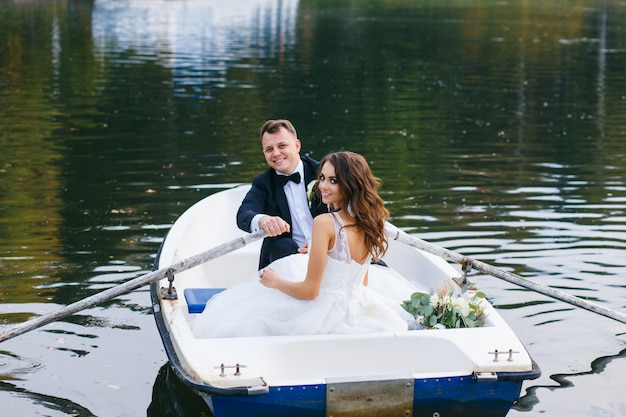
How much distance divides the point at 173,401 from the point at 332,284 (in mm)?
1506

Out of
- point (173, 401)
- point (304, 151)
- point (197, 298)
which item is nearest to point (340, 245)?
point (197, 298)

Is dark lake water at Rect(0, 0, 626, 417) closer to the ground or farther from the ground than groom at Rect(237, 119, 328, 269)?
closer to the ground

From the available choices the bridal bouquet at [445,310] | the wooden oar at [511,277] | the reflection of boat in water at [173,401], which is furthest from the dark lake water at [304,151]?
the bridal bouquet at [445,310]

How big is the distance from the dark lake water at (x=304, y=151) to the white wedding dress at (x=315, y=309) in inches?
37.4

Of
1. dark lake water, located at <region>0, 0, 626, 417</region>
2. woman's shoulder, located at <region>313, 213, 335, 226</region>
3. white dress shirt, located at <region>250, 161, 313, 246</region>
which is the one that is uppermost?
woman's shoulder, located at <region>313, 213, 335, 226</region>

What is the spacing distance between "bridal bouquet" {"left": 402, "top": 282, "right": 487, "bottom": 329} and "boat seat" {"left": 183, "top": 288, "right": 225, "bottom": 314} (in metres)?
1.47

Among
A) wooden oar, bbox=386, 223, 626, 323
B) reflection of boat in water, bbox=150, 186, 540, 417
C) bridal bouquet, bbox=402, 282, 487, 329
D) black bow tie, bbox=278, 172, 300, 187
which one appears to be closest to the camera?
reflection of boat in water, bbox=150, 186, 540, 417

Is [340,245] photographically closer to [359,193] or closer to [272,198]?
[359,193]

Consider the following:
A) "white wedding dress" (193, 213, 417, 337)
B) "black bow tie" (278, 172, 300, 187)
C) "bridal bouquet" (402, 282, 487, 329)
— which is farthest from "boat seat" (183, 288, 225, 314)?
"bridal bouquet" (402, 282, 487, 329)

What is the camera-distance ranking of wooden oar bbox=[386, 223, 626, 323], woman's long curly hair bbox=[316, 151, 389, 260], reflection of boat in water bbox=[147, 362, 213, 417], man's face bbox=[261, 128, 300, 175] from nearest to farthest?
woman's long curly hair bbox=[316, 151, 389, 260] → reflection of boat in water bbox=[147, 362, 213, 417] → wooden oar bbox=[386, 223, 626, 323] → man's face bbox=[261, 128, 300, 175]

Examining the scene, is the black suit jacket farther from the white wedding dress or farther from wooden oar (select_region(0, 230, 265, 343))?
the white wedding dress

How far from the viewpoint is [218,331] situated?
6348mm

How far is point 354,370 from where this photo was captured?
19.9 ft

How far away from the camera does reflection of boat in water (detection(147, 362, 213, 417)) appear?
6664 millimetres
